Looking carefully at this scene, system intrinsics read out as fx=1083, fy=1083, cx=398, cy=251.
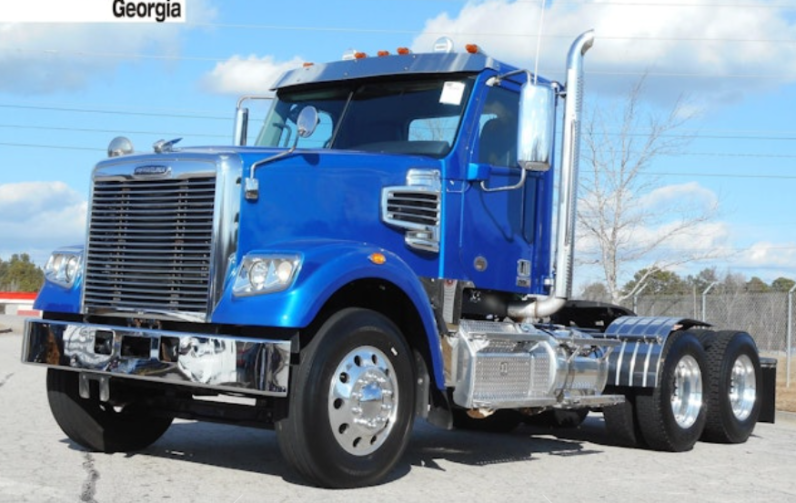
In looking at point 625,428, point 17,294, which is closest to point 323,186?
point 625,428

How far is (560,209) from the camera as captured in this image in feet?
27.1

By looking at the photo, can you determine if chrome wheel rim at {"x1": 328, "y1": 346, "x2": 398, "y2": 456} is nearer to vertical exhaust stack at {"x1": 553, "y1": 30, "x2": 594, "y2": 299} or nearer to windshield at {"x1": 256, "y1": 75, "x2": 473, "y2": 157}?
windshield at {"x1": 256, "y1": 75, "x2": 473, "y2": 157}

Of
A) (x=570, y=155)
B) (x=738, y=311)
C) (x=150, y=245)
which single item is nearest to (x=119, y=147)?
(x=150, y=245)

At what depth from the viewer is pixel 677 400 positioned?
32.3 feet

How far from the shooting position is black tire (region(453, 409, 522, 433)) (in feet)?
34.0

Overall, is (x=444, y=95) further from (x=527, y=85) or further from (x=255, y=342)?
(x=255, y=342)

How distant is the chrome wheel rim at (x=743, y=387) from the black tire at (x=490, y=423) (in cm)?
214

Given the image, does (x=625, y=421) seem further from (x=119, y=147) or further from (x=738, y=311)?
(x=738, y=311)

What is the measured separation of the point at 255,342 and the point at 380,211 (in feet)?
5.38

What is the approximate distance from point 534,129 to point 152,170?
2.54 m

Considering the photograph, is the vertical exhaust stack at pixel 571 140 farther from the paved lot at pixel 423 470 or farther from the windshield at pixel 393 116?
the paved lot at pixel 423 470

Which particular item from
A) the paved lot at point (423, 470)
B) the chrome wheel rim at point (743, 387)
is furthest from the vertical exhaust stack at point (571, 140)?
the chrome wheel rim at point (743, 387)

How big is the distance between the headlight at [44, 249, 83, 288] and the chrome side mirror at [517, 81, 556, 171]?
3046mm

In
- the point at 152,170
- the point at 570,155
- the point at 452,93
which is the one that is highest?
the point at 452,93
